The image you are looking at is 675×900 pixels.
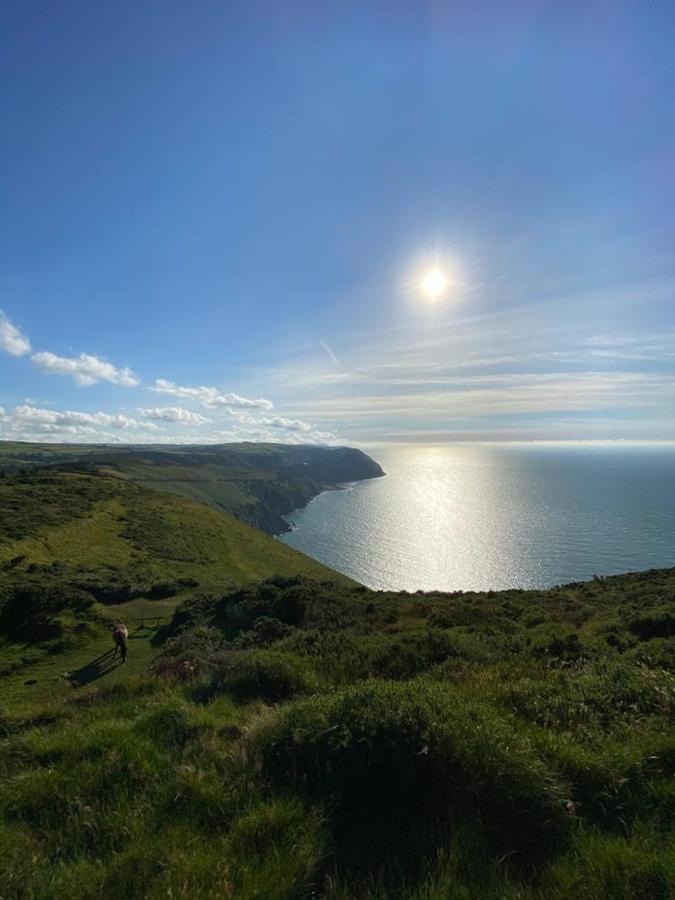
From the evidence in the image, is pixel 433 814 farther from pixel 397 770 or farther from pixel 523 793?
pixel 523 793

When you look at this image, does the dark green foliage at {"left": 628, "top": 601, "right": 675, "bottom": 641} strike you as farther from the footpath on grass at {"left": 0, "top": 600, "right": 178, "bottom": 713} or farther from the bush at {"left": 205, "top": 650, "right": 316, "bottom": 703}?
the footpath on grass at {"left": 0, "top": 600, "right": 178, "bottom": 713}

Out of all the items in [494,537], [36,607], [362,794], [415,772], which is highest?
[415,772]

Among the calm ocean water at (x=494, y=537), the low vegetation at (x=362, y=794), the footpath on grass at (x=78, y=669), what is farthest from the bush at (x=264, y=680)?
the calm ocean water at (x=494, y=537)

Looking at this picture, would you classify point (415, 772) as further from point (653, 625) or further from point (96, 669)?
point (96, 669)

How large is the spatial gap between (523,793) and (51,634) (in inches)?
873

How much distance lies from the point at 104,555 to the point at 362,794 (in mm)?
42803

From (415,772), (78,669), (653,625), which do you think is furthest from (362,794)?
(78,669)

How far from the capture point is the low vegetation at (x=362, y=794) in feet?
9.98

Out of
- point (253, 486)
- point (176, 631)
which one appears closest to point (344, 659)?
point (176, 631)

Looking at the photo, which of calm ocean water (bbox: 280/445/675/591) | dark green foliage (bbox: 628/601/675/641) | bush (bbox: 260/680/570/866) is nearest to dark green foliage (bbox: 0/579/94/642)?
bush (bbox: 260/680/570/866)

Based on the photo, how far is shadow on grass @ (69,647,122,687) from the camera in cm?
1541

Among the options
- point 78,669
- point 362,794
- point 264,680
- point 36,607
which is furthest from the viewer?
point 36,607

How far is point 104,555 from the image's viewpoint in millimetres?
40625

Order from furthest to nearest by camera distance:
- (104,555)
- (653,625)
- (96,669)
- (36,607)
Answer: (104,555)
(36,607)
(96,669)
(653,625)
